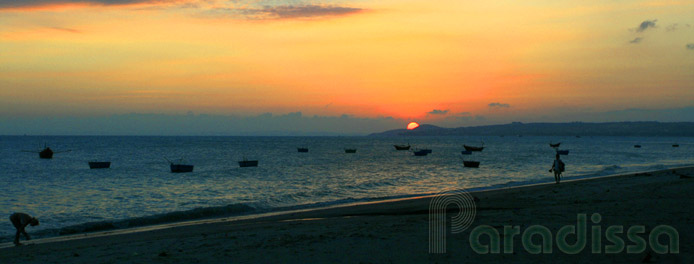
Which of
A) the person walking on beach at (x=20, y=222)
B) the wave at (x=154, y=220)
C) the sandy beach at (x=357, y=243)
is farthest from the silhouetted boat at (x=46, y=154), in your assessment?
the person walking on beach at (x=20, y=222)

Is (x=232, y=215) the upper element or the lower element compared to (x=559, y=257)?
lower

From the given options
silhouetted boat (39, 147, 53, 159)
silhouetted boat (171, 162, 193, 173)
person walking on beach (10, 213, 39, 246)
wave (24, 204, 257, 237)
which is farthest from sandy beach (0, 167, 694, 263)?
silhouetted boat (39, 147, 53, 159)

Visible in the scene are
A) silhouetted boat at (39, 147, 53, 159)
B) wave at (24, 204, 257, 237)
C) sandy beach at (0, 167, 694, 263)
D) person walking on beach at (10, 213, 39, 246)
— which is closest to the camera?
sandy beach at (0, 167, 694, 263)

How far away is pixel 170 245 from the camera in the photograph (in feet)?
45.2

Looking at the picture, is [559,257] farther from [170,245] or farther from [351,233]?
[170,245]

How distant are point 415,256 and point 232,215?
50.4 feet

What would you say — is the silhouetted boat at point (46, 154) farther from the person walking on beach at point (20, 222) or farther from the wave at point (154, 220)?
the person walking on beach at point (20, 222)

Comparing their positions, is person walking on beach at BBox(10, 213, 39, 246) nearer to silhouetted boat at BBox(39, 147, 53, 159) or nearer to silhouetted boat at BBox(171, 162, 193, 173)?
silhouetted boat at BBox(171, 162, 193, 173)

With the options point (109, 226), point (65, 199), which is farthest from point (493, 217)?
A: point (65, 199)

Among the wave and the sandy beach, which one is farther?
the wave

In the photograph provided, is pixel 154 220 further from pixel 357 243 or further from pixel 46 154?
pixel 46 154

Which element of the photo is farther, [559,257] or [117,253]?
[117,253]

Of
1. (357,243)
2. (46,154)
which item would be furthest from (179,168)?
(46,154)

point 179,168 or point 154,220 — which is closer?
point 154,220
